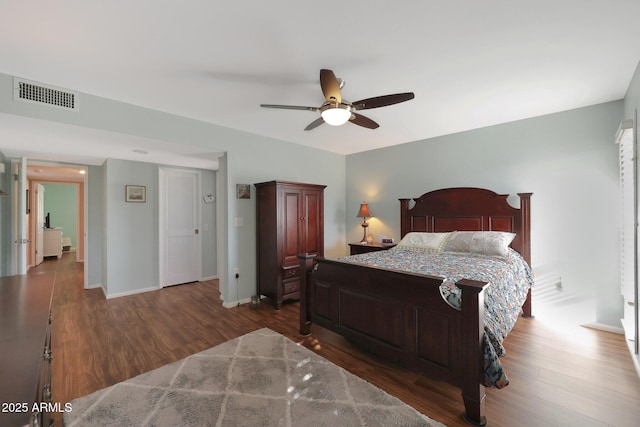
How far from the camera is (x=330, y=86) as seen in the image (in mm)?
1963

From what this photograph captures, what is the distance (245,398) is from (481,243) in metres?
2.84

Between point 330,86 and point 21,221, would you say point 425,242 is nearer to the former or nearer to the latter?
point 330,86

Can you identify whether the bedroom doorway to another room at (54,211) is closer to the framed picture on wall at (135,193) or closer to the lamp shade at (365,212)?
the framed picture on wall at (135,193)

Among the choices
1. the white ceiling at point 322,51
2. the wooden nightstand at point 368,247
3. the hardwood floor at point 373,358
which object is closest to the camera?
the white ceiling at point 322,51

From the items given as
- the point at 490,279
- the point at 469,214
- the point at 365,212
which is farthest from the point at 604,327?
the point at 365,212

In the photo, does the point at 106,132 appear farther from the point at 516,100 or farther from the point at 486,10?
the point at 516,100

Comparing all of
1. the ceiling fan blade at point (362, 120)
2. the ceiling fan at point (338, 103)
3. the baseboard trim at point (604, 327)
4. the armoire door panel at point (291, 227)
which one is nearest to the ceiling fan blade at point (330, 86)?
the ceiling fan at point (338, 103)

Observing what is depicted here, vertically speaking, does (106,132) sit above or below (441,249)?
above

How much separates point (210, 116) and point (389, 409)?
11.0 ft

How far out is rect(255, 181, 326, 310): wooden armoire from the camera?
367 centimetres

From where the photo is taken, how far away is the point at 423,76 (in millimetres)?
2371

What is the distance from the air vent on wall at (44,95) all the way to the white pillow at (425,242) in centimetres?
389

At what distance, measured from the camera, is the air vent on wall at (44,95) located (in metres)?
2.30

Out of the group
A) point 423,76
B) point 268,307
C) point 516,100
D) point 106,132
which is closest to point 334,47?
point 423,76
